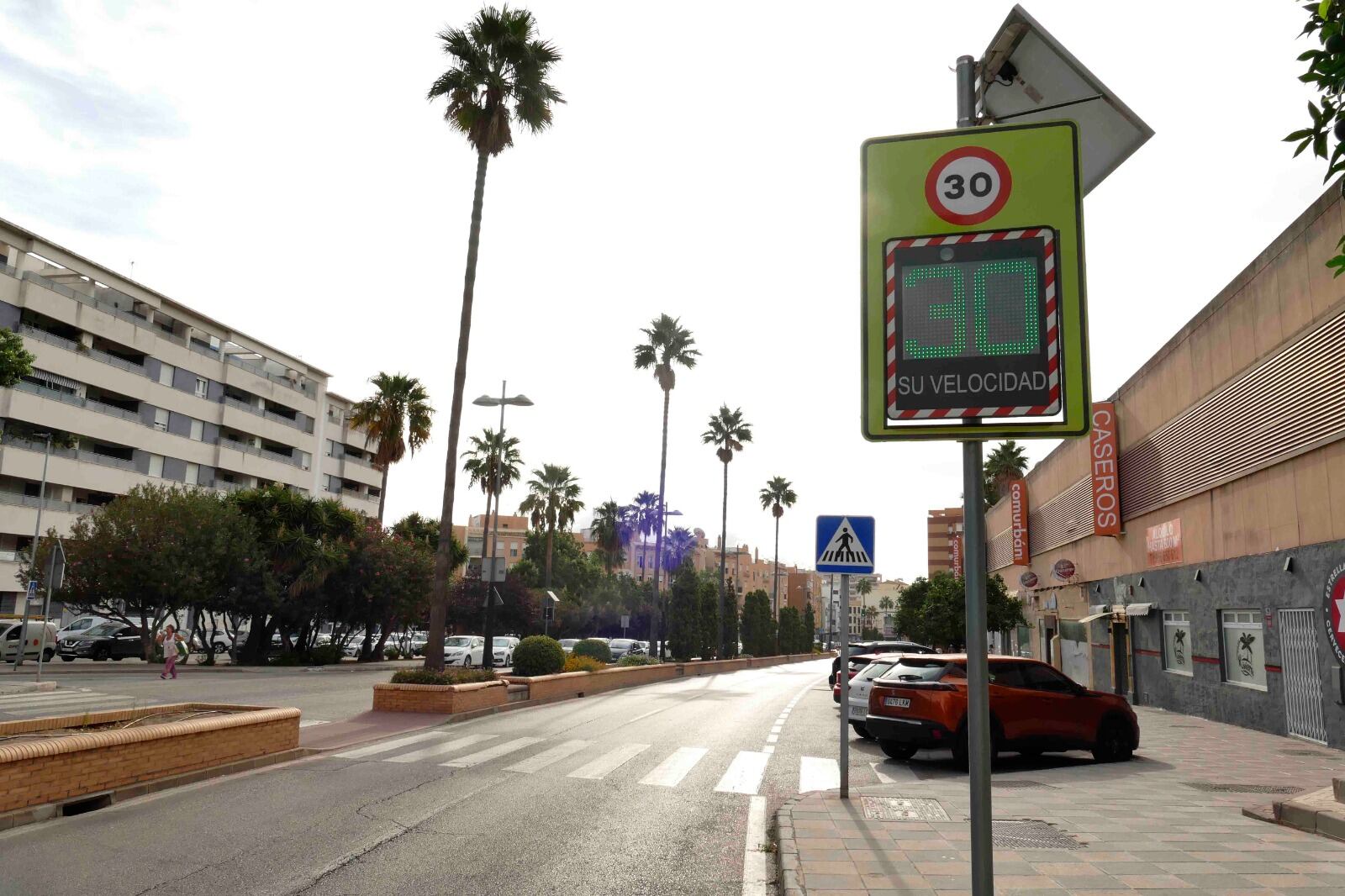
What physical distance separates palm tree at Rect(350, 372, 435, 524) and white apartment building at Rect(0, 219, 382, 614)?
13.3m

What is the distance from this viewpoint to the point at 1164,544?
77.4 ft

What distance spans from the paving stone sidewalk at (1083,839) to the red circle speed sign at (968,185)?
4444 millimetres

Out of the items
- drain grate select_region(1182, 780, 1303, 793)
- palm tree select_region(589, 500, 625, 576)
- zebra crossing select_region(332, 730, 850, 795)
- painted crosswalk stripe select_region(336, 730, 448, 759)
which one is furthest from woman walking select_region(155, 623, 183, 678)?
palm tree select_region(589, 500, 625, 576)

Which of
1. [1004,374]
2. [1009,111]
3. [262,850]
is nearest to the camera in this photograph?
[1004,374]

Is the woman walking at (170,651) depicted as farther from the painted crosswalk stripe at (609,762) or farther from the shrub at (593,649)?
the painted crosswalk stripe at (609,762)

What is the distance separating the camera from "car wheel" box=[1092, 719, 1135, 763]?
13.6m

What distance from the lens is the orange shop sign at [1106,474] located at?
88.9 ft

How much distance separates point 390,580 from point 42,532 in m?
16.6

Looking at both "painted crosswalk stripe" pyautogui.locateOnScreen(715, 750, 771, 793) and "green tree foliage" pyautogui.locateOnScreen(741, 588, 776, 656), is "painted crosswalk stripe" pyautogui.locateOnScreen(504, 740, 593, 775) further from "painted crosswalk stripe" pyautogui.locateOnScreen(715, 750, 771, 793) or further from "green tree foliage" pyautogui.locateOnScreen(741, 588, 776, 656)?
"green tree foliage" pyautogui.locateOnScreen(741, 588, 776, 656)

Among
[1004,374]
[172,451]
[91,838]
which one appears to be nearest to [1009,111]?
[1004,374]

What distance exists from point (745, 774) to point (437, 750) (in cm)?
442

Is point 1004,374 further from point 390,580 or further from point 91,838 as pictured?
point 390,580

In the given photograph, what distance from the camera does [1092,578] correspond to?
3042cm

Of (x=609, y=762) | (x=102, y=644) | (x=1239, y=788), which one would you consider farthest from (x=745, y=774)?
(x=102, y=644)
